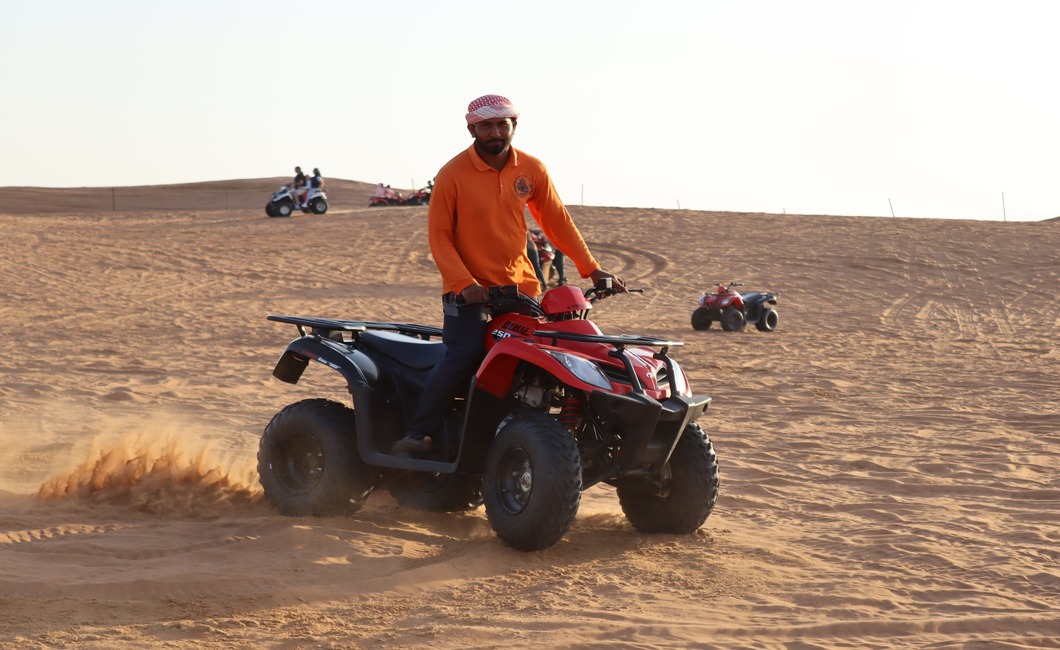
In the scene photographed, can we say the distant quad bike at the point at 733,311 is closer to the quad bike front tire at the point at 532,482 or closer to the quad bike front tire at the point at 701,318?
the quad bike front tire at the point at 701,318

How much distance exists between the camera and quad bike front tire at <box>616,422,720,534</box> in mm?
6660

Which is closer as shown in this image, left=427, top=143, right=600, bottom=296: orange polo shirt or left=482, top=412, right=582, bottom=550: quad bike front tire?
left=482, top=412, right=582, bottom=550: quad bike front tire

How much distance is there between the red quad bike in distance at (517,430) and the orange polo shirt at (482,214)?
0.17 meters

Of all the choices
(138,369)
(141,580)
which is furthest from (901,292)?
(141,580)

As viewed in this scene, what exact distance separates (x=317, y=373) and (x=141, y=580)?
8743 mm

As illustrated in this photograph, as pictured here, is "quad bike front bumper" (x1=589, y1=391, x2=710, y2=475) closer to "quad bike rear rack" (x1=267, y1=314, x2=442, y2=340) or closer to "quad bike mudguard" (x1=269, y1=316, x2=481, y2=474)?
"quad bike mudguard" (x1=269, y1=316, x2=481, y2=474)

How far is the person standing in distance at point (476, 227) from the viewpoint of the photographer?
6480 mm

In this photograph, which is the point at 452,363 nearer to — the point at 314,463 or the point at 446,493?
the point at 446,493

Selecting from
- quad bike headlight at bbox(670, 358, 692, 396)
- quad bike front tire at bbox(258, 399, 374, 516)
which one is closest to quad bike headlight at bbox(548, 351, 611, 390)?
quad bike headlight at bbox(670, 358, 692, 396)

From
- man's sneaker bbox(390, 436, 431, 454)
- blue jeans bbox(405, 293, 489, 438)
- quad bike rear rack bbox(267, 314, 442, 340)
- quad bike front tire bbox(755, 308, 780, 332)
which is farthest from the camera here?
quad bike front tire bbox(755, 308, 780, 332)

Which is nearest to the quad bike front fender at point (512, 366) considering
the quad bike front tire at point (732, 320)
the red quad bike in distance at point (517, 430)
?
the red quad bike in distance at point (517, 430)

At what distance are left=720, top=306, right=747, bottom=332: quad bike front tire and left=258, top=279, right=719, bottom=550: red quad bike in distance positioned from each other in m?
12.7

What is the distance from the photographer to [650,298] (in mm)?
24406

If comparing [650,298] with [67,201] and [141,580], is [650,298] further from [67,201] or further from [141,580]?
[67,201]
